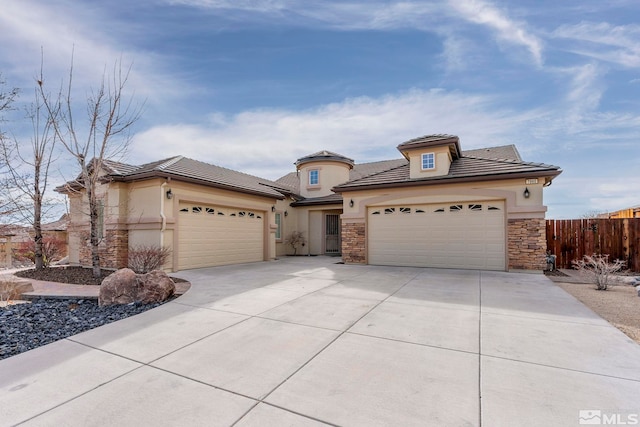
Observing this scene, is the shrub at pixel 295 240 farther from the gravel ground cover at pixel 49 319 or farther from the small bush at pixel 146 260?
the gravel ground cover at pixel 49 319

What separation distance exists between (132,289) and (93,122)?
5936 millimetres

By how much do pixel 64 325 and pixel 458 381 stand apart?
18.7 ft

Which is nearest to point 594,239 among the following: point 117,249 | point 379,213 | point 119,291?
point 379,213

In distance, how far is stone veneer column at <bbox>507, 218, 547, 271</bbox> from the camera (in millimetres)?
9602

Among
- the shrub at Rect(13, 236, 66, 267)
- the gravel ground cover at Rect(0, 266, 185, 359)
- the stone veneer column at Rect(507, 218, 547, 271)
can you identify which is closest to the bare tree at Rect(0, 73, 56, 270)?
the shrub at Rect(13, 236, 66, 267)

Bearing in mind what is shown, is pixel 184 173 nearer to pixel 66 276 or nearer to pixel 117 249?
pixel 117 249

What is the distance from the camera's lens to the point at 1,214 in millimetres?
8570

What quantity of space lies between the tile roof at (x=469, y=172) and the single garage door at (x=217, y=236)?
4.29 meters

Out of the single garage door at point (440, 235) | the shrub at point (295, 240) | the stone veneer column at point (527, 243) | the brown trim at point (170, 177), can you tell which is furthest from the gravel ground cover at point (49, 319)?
the shrub at point (295, 240)

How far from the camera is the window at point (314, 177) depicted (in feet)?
59.2

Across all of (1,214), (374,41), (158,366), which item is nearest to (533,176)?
(374,41)

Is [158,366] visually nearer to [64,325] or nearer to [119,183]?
[64,325]

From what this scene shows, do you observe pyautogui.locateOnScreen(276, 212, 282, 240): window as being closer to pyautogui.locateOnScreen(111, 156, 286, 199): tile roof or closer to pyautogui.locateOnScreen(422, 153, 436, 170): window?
pyautogui.locateOnScreen(111, 156, 286, 199): tile roof

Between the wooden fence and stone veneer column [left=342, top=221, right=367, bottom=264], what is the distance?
23.2 ft
